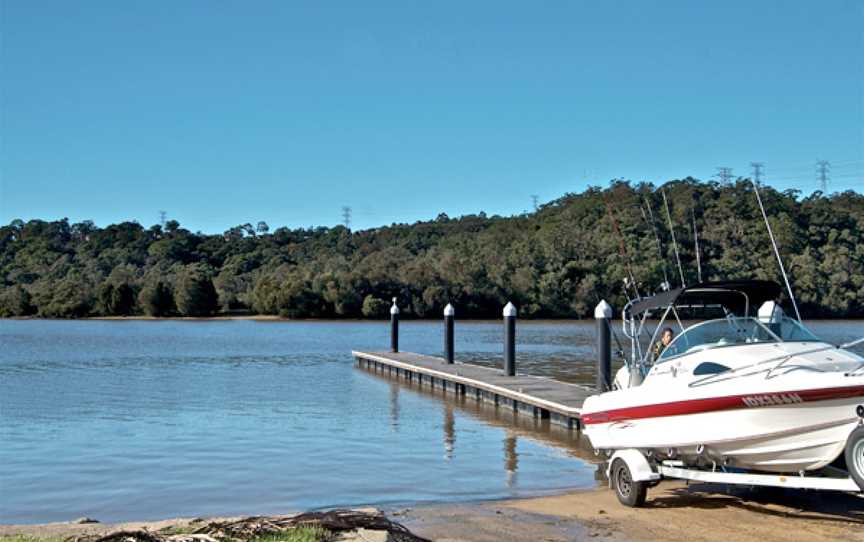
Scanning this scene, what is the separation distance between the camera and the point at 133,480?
12.2 metres

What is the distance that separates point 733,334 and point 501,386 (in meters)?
10.6

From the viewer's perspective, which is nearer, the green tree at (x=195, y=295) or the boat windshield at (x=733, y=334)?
the boat windshield at (x=733, y=334)

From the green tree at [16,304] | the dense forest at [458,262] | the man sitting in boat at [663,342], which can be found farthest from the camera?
the green tree at [16,304]

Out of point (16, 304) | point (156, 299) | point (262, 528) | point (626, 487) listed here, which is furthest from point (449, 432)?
point (16, 304)

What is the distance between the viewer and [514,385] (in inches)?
777

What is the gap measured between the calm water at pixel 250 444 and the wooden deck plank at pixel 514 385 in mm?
448

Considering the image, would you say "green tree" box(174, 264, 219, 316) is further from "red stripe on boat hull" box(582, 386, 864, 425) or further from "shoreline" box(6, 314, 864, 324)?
"red stripe on boat hull" box(582, 386, 864, 425)

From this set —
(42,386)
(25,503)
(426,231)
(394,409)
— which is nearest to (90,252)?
(426,231)

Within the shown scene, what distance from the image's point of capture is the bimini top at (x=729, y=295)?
9.72 meters

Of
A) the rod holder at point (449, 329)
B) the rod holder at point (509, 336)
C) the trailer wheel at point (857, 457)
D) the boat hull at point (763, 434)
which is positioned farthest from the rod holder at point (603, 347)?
the rod holder at point (449, 329)

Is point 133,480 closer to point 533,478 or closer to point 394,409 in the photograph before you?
point 533,478

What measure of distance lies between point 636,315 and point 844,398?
361 centimetres

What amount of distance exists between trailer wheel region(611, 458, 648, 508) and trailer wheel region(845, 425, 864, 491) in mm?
2202

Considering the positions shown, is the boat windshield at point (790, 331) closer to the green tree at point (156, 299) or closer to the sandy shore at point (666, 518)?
the sandy shore at point (666, 518)
